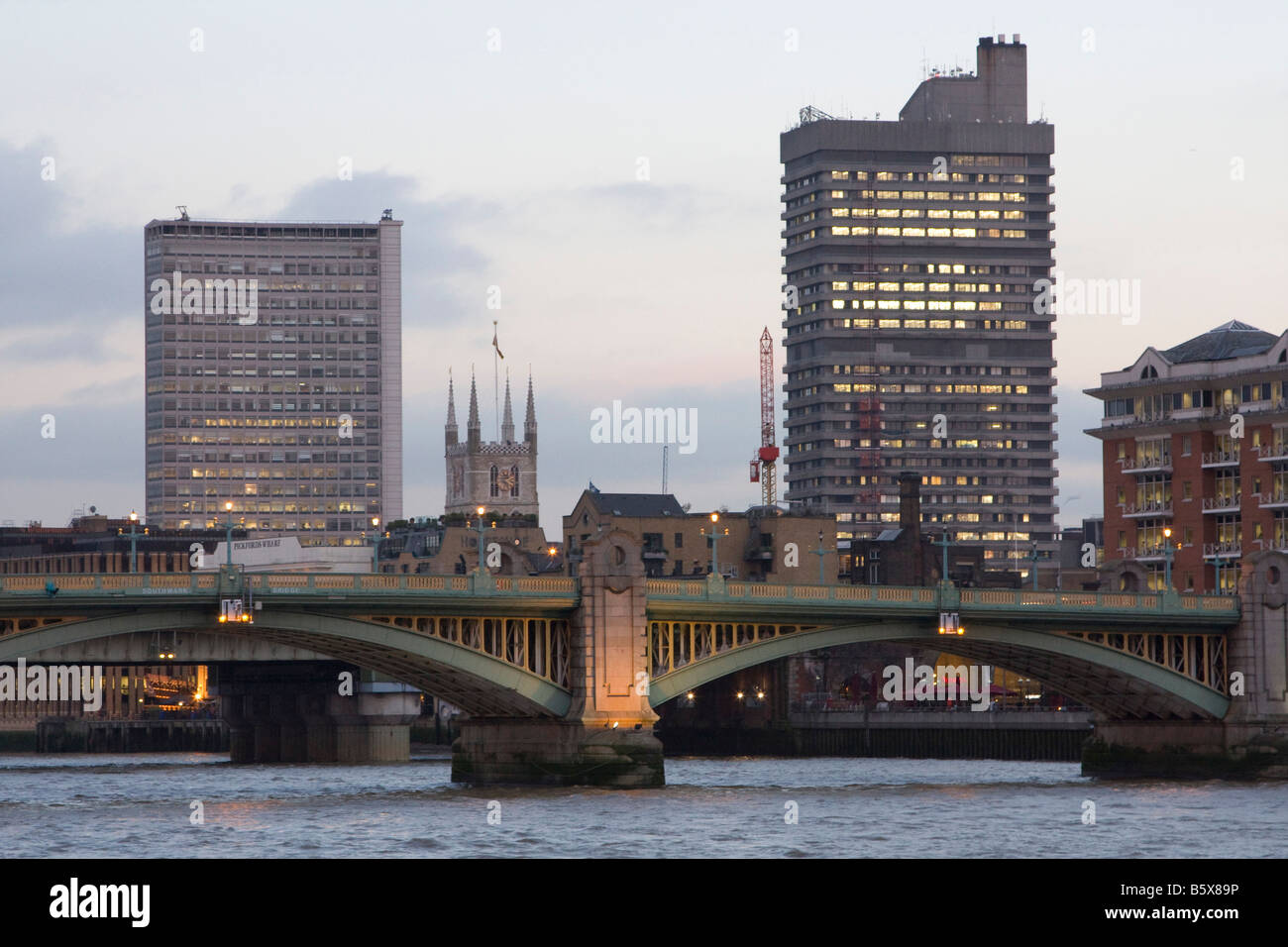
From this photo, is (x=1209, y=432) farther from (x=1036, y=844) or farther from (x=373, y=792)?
(x=1036, y=844)

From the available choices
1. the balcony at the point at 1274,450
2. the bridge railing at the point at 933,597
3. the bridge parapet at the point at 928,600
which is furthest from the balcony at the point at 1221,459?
the bridge parapet at the point at 928,600

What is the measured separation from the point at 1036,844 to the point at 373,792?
38567 mm

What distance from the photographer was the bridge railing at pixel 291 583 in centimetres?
8850

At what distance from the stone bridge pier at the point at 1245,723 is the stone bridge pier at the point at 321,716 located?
191 feet

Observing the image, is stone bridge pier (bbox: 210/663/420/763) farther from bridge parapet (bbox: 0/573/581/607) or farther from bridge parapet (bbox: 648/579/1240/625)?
bridge parapet (bbox: 0/573/581/607)

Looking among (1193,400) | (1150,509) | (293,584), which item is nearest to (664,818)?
(293,584)

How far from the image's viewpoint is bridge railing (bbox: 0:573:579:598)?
8850 cm

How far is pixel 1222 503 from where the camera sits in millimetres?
162375

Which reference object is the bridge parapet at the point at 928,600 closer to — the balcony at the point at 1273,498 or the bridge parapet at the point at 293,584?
the bridge parapet at the point at 293,584

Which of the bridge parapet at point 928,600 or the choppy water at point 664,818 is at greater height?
the bridge parapet at point 928,600

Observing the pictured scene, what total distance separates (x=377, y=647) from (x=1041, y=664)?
37241 millimetres

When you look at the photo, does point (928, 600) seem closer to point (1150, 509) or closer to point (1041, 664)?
point (1041, 664)
